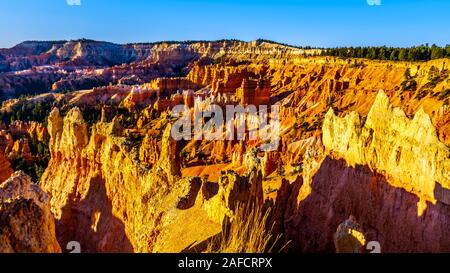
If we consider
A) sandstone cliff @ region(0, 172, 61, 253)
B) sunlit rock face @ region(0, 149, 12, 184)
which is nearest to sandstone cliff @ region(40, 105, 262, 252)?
sunlit rock face @ region(0, 149, 12, 184)

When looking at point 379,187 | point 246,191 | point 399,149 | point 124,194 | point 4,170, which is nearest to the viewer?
point 246,191

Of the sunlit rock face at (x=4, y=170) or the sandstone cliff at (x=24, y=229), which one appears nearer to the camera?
the sandstone cliff at (x=24, y=229)

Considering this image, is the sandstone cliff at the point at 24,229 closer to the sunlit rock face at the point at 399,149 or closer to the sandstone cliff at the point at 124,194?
the sandstone cliff at the point at 124,194

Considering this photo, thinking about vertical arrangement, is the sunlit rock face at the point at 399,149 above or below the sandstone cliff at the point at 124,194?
above

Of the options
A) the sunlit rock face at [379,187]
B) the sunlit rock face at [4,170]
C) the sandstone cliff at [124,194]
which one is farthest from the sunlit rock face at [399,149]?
the sunlit rock face at [4,170]

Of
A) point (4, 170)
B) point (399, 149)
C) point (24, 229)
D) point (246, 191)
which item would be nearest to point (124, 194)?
point (246, 191)

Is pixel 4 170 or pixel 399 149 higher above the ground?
pixel 399 149

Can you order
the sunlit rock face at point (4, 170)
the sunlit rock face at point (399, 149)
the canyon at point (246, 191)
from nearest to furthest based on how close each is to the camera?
the canyon at point (246, 191)
the sunlit rock face at point (399, 149)
the sunlit rock face at point (4, 170)

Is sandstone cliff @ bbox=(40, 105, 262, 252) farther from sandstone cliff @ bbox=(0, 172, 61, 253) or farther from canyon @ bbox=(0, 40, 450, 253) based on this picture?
sandstone cliff @ bbox=(0, 172, 61, 253)

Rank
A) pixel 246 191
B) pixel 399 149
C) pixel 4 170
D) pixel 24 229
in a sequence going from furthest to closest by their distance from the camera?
1. pixel 4 170
2. pixel 399 149
3. pixel 246 191
4. pixel 24 229

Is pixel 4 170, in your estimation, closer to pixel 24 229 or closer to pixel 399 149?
pixel 24 229

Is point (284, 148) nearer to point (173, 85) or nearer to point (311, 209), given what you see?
point (311, 209)
